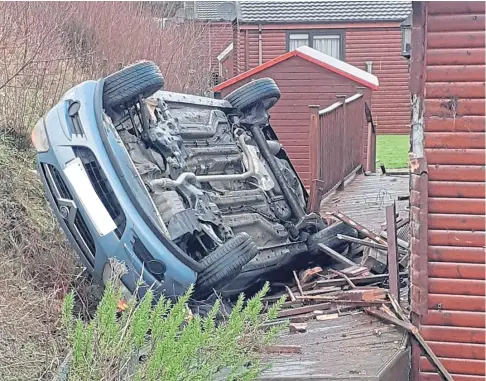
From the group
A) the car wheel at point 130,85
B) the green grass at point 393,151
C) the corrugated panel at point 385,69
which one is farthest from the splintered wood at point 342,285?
the corrugated panel at point 385,69

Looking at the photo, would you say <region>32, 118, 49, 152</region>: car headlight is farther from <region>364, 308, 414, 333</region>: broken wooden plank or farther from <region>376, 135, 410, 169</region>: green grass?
<region>376, 135, 410, 169</region>: green grass

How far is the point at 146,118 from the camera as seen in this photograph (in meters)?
5.92

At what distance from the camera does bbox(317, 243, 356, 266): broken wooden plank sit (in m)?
6.45

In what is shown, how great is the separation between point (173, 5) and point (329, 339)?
15219 millimetres

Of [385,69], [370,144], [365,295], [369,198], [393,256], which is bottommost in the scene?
[385,69]

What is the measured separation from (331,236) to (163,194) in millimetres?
1907

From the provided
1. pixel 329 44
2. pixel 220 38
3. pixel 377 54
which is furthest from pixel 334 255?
pixel 220 38

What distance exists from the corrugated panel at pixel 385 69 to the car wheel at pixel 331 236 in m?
21.4

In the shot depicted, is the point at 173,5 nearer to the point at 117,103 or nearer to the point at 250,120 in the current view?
the point at 250,120

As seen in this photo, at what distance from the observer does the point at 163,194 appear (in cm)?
555

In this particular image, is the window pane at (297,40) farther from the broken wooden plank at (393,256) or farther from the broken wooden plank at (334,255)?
the broken wooden plank at (393,256)

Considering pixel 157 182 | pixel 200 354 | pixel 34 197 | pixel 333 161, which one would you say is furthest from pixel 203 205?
pixel 333 161

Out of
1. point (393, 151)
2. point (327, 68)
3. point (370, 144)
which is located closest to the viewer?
point (370, 144)

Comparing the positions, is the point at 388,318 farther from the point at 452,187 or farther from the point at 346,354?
the point at 452,187
